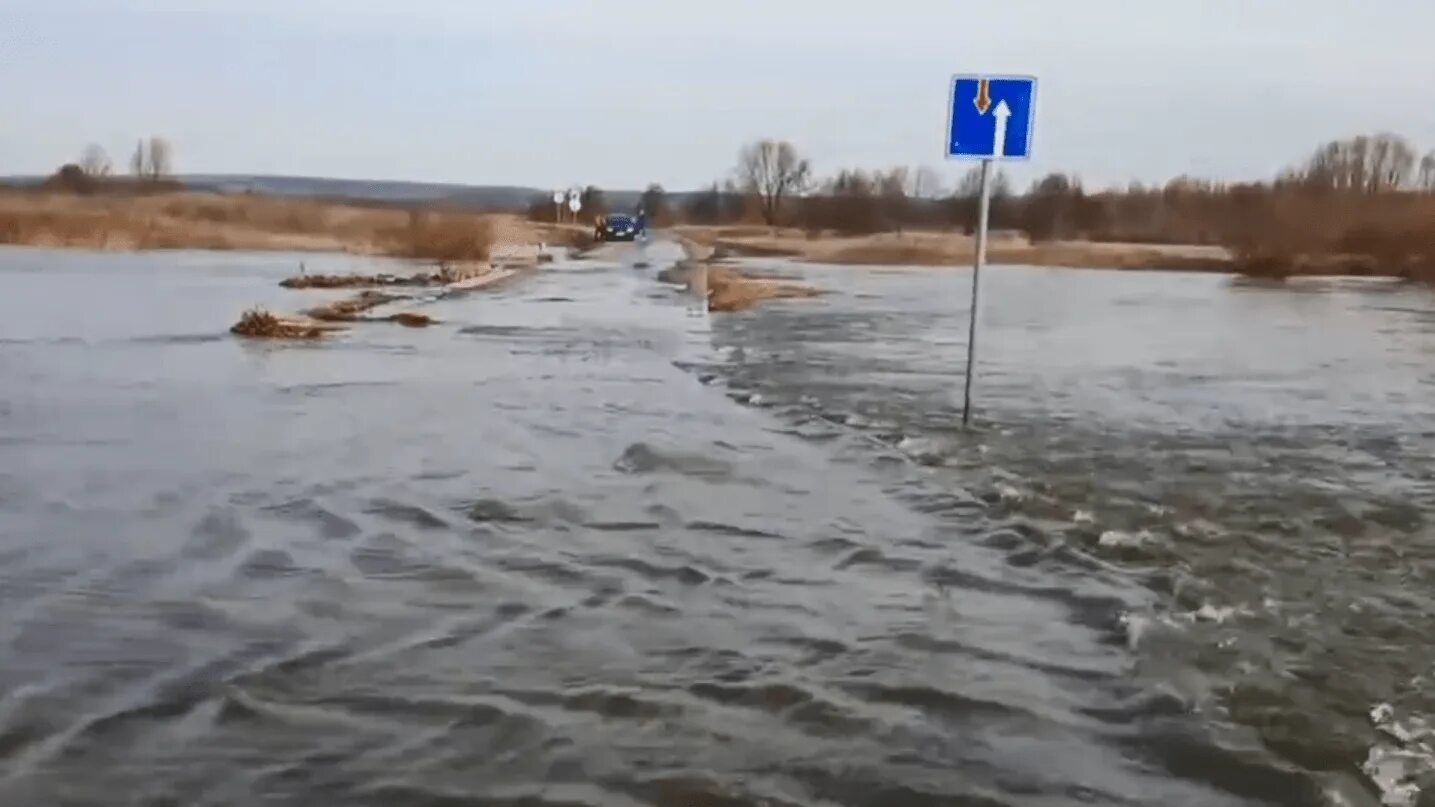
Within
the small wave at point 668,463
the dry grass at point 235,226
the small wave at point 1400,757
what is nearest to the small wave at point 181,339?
the small wave at point 668,463

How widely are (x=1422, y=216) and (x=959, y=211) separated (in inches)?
1146

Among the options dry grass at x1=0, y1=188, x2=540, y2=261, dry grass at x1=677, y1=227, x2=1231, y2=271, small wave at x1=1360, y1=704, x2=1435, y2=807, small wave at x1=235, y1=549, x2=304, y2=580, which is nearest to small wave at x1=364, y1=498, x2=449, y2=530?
small wave at x1=235, y1=549, x2=304, y2=580

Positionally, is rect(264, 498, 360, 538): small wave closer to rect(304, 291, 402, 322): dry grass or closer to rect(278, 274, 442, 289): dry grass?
rect(304, 291, 402, 322): dry grass

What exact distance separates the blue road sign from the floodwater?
2.22 m

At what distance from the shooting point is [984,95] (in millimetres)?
11531

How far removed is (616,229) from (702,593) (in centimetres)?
8079

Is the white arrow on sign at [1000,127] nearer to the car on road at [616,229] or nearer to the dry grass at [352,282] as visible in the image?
the dry grass at [352,282]

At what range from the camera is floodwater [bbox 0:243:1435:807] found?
4.60 m


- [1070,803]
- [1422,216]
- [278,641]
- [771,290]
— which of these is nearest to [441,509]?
[278,641]

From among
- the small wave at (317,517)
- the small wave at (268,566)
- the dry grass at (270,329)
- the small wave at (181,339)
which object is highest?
the small wave at (268,566)

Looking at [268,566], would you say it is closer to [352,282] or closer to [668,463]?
[668,463]

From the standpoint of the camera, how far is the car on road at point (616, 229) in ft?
282

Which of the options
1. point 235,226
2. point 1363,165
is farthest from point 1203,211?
point 235,226

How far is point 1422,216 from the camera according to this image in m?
64.2
